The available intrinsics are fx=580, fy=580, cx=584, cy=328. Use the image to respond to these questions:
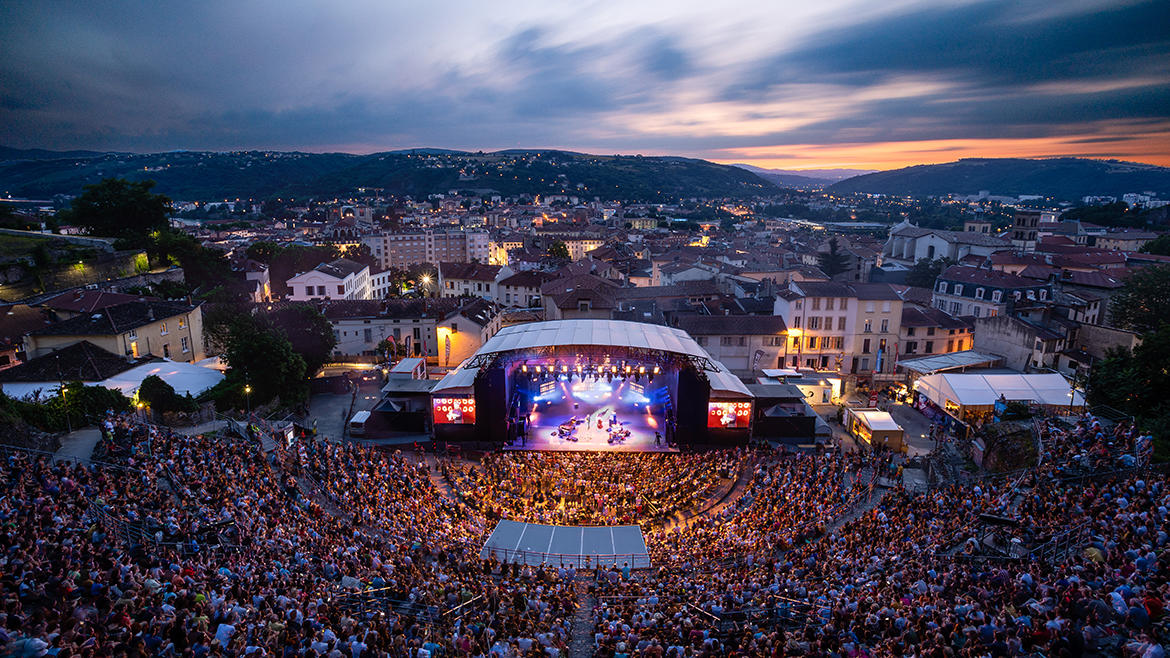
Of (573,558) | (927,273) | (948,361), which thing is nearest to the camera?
(573,558)

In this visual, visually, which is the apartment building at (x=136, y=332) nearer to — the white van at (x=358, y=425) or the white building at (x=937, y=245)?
the white van at (x=358, y=425)

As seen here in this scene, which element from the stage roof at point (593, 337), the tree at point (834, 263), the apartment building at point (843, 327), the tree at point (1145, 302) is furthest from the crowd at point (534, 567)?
the tree at point (834, 263)

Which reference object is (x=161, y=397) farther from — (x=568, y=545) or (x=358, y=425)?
(x=568, y=545)

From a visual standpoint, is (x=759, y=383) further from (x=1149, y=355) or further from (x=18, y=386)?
(x=18, y=386)

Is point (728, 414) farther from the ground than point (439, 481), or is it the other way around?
point (728, 414)

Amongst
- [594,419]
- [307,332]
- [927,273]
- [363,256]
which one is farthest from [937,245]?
[307,332]
